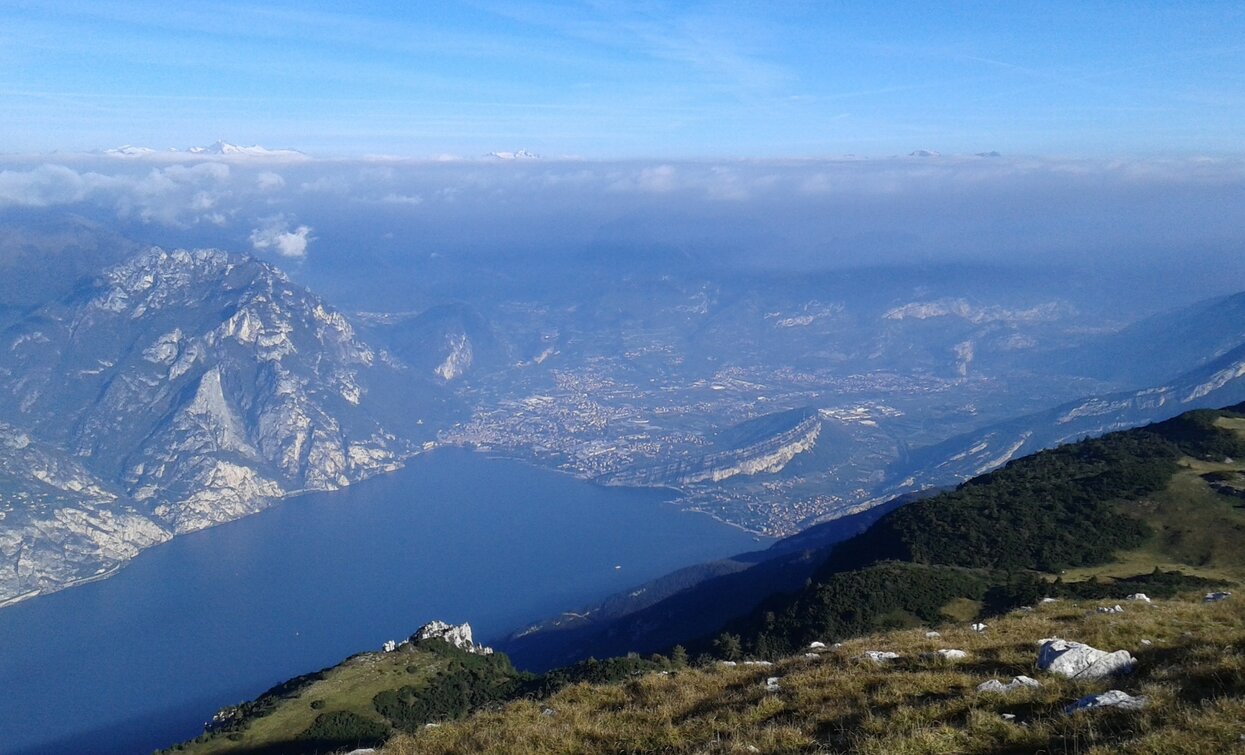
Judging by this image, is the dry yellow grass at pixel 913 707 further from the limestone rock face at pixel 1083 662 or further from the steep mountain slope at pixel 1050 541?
the steep mountain slope at pixel 1050 541

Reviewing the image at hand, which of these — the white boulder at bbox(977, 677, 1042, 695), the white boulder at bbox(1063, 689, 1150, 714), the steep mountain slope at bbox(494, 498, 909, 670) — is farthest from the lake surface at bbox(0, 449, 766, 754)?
the white boulder at bbox(1063, 689, 1150, 714)

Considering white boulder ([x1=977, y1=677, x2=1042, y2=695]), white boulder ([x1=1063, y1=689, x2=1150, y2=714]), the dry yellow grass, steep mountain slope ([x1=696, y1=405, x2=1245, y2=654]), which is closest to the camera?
the dry yellow grass

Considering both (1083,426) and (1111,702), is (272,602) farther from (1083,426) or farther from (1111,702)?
(1083,426)

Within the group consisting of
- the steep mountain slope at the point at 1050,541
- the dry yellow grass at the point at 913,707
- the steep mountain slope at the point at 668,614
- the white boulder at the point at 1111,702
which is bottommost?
the steep mountain slope at the point at 668,614

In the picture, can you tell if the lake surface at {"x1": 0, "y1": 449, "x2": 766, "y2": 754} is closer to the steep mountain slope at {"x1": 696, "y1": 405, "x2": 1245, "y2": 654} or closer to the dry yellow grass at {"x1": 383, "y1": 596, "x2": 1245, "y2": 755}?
the steep mountain slope at {"x1": 696, "y1": 405, "x2": 1245, "y2": 654}

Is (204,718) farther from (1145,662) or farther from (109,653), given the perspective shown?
(1145,662)

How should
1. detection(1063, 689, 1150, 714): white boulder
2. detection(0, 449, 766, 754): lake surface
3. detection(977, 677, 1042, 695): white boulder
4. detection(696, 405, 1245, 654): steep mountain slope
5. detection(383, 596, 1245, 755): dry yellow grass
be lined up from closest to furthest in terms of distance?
detection(383, 596, 1245, 755): dry yellow grass → detection(1063, 689, 1150, 714): white boulder → detection(977, 677, 1042, 695): white boulder → detection(696, 405, 1245, 654): steep mountain slope → detection(0, 449, 766, 754): lake surface

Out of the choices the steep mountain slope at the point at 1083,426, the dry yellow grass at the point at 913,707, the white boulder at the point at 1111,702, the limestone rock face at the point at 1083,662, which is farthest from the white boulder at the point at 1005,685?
the steep mountain slope at the point at 1083,426
